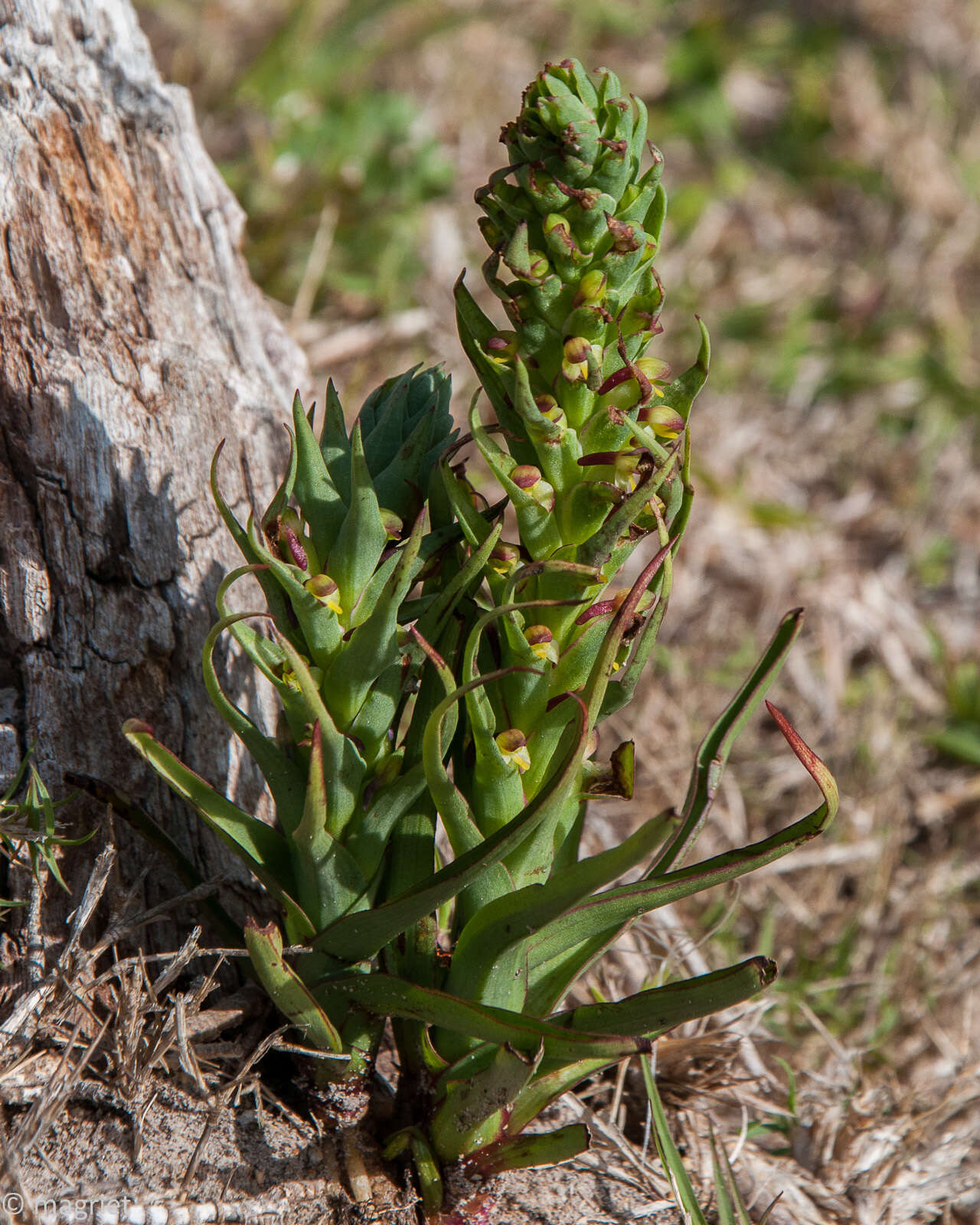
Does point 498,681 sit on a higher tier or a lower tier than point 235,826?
higher

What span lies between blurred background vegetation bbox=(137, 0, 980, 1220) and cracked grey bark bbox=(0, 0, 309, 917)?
3.98 feet

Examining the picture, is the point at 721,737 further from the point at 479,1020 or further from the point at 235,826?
the point at 235,826

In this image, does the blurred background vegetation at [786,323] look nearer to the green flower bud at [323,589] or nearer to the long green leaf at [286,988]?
the long green leaf at [286,988]

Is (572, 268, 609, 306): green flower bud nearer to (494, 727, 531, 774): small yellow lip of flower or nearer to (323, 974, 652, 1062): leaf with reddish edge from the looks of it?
(494, 727, 531, 774): small yellow lip of flower

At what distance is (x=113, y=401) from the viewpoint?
1996 mm

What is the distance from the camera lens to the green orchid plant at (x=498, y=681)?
52.6 inches

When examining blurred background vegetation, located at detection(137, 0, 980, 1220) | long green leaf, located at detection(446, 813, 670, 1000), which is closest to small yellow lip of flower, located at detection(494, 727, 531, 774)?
long green leaf, located at detection(446, 813, 670, 1000)

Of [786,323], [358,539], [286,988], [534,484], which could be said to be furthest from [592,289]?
[786,323]

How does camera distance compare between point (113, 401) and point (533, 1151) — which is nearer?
point (533, 1151)

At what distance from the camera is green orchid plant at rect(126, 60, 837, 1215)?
1335 millimetres

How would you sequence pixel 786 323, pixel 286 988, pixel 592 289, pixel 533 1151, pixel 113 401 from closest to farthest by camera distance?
pixel 592 289, pixel 286 988, pixel 533 1151, pixel 113 401, pixel 786 323

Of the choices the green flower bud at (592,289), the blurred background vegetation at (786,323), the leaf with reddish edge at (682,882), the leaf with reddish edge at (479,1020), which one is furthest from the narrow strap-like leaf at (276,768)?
the blurred background vegetation at (786,323)

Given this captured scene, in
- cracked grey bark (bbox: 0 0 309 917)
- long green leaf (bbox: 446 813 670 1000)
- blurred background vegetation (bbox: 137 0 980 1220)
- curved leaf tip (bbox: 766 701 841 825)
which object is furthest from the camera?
blurred background vegetation (bbox: 137 0 980 1220)

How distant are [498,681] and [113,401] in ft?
3.40
